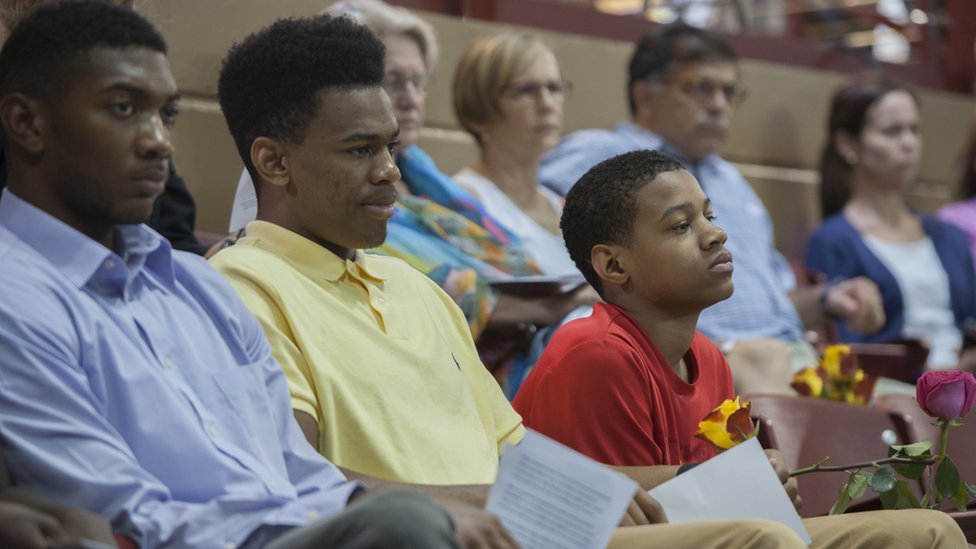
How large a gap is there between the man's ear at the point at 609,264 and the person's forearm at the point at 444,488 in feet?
2.61

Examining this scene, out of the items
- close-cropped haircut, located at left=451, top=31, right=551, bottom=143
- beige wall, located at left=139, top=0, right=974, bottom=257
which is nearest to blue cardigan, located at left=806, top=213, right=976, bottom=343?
beige wall, located at left=139, top=0, right=974, bottom=257

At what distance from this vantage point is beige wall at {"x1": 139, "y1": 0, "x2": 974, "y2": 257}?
339cm

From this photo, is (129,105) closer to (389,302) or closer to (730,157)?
(389,302)

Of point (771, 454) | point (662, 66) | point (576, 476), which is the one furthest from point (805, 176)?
point (576, 476)

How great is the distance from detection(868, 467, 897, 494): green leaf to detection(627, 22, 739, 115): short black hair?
7.99 ft

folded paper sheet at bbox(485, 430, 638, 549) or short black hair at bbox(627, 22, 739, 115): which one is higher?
short black hair at bbox(627, 22, 739, 115)

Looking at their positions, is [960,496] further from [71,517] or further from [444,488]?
[71,517]

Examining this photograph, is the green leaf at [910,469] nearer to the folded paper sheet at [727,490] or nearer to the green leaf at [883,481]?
the green leaf at [883,481]

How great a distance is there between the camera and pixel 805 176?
5.82 metres

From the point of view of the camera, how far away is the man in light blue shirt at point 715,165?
4328 mm

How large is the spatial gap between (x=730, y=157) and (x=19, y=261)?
412 centimetres

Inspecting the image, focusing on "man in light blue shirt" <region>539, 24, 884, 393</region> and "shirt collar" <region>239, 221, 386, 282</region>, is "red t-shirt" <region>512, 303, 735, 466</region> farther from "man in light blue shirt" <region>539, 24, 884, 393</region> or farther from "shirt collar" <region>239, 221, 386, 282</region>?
"man in light blue shirt" <region>539, 24, 884, 393</region>

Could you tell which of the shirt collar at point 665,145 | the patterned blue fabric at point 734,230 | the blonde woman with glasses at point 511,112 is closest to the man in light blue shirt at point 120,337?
the blonde woman with glasses at point 511,112

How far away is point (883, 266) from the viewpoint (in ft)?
16.6
